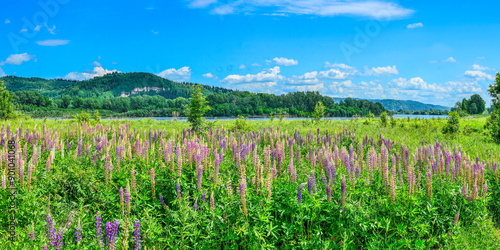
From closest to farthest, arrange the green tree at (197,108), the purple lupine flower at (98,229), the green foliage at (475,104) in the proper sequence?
the purple lupine flower at (98,229)
the green tree at (197,108)
the green foliage at (475,104)

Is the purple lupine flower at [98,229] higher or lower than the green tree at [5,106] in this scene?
lower

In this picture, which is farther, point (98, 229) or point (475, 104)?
point (475, 104)

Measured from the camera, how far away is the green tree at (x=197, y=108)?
591 inches

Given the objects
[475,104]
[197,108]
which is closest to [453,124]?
[197,108]

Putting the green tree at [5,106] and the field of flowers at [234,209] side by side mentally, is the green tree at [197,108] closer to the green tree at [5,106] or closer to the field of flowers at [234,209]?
the field of flowers at [234,209]

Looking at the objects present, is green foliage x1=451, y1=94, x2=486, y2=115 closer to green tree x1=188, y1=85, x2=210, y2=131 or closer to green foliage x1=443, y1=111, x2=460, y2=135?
green foliage x1=443, y1=111, x2=460, y2=135

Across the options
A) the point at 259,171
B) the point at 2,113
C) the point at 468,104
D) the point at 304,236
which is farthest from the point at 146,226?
the point at 468,104

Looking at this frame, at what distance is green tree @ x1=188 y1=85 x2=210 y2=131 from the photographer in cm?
1502

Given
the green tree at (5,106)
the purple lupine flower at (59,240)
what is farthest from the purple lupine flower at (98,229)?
the green tree at (5,106)

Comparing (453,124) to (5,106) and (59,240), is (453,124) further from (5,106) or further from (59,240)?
(5,106)

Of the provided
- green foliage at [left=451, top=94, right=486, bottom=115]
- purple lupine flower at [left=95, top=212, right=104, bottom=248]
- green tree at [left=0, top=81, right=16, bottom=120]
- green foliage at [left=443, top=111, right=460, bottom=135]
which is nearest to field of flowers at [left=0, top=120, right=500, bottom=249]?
purple lupine flower at [left=95, top=212, right=104, bottom=248]

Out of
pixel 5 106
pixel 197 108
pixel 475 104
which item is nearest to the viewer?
pixel 197 108

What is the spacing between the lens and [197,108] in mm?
15102

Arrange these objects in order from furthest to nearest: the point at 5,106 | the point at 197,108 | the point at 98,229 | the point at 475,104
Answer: the point at 475,104 → the point at 5,106 → the point at 197,108 → the point at 98,229
